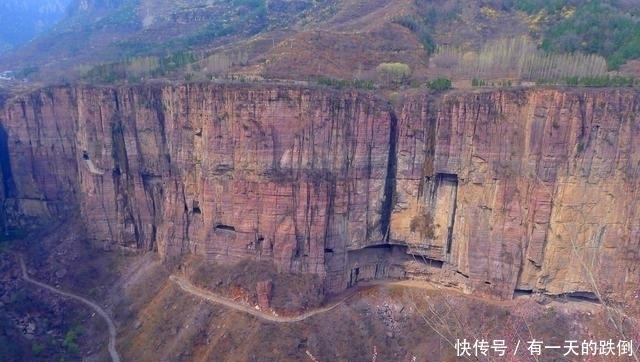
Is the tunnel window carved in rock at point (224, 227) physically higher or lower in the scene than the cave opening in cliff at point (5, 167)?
lower

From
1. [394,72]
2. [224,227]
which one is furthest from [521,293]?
[224,227]

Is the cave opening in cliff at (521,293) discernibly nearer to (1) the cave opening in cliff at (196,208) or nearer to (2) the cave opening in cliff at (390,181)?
(2) the cave opening in cliff at (390,181)

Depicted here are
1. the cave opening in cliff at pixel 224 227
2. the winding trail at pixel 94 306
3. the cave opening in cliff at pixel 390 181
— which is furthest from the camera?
the cave opening in cliff at pixel 224 227

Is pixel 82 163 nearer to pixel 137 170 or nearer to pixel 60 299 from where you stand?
pixel 137 170

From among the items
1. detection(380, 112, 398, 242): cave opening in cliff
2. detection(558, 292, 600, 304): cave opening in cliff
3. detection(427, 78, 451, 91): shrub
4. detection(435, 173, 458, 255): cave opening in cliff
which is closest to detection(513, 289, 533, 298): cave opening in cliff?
detection(558, 292, 600, 304): cave opening in cliff

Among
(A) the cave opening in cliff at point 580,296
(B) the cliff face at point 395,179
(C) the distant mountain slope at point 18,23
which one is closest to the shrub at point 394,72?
(B) the cliff face at point 395,179

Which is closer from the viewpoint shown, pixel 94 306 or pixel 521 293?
pixel 521 293

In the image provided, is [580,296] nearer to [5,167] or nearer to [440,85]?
[440,85]

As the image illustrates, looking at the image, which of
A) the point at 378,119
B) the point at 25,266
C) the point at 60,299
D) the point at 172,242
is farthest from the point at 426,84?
the point at 25,266

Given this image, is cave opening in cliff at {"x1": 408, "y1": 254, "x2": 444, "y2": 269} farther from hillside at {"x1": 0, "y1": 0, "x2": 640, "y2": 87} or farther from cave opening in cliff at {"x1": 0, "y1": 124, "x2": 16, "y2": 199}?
cave opening in cliff at {"x1": 0, "y1": 124, "x2": 16, "y2": 199}
